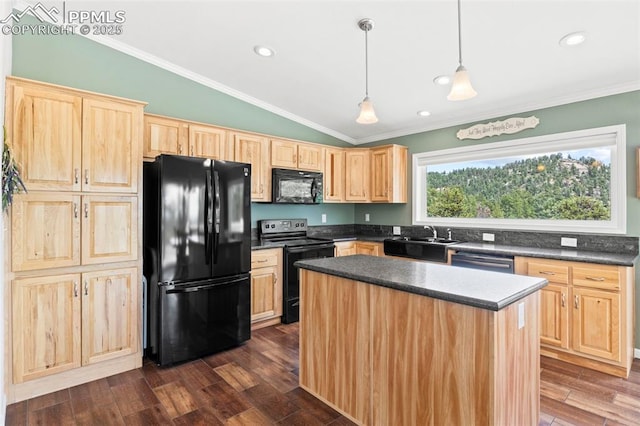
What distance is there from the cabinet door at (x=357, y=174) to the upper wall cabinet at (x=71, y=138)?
2864 mm

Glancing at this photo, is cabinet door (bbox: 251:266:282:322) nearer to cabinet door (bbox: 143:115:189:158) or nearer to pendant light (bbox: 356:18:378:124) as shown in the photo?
cabinet door (bbox: 143:115:189:158)

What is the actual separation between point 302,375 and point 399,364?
93cm

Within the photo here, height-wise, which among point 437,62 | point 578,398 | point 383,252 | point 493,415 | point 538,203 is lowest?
point 578,398

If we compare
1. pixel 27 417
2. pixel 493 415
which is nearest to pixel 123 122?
pixel 27 417

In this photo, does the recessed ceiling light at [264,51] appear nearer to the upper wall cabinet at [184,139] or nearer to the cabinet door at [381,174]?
the upper wall cabinet at [184,139]

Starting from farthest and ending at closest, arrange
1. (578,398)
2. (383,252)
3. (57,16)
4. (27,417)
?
(383,252) → (57,16) → (578,398) → (27,417)

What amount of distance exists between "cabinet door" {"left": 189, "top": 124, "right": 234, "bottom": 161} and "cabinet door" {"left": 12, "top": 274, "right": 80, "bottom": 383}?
1619mm

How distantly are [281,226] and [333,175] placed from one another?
1.07 meters

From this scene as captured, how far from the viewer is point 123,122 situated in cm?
280

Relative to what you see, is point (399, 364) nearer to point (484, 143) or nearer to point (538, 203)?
point (538, 203)

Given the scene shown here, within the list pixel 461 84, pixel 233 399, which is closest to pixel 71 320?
pixel 233 399

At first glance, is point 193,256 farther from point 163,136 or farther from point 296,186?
point 296,186

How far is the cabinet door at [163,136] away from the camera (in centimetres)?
326

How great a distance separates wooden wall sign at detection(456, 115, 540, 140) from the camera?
3.64 metres
